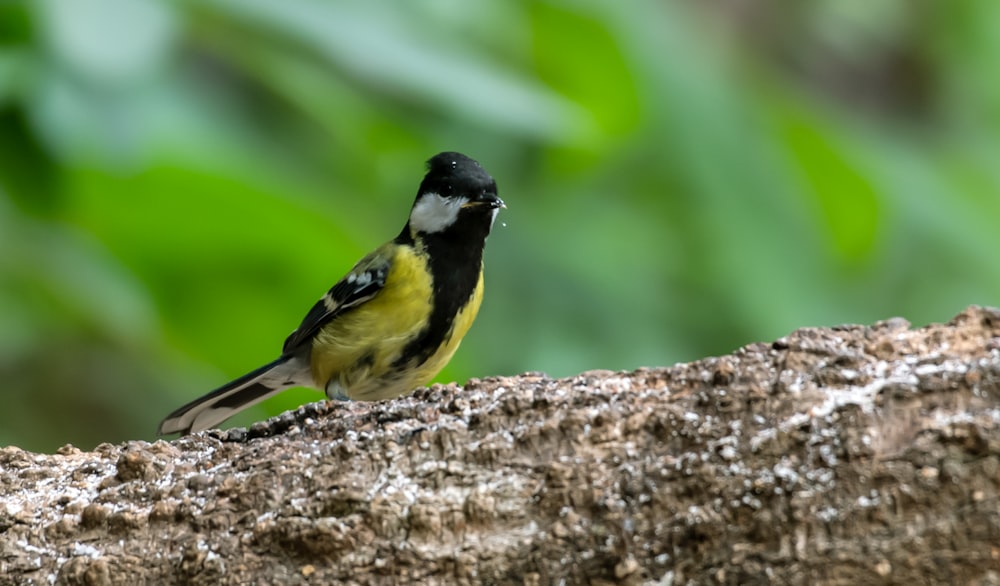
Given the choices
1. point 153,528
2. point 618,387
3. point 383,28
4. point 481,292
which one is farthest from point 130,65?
point 618,387

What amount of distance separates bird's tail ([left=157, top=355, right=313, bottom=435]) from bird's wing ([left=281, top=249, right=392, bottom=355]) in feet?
0.29

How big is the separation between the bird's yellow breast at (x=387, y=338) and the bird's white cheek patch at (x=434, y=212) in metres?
0.12

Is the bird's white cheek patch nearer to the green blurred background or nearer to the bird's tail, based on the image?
the green blurred background

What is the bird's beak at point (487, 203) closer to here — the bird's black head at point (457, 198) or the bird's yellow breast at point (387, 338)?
the bird's black head at point (457, 198)

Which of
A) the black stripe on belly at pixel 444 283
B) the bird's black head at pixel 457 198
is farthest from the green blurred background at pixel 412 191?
the black stripe on belly at pixel 444 283

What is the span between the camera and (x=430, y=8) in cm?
502

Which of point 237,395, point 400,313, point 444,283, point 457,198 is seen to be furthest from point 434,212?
point 237,395

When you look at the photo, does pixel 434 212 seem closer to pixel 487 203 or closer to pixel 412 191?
pixel 487 203

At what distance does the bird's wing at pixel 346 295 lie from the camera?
4.33 meters

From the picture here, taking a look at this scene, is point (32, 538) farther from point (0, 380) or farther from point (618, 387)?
point (0, 380)

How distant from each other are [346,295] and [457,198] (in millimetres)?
518

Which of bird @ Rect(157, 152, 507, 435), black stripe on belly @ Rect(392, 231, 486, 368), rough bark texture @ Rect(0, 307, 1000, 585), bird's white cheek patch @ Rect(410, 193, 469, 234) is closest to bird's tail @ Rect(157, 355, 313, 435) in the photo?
bird @ Rect(157, 152, 507, 435)

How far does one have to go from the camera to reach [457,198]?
14.3ft

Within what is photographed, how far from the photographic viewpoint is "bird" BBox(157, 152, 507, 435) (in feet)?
13.9
